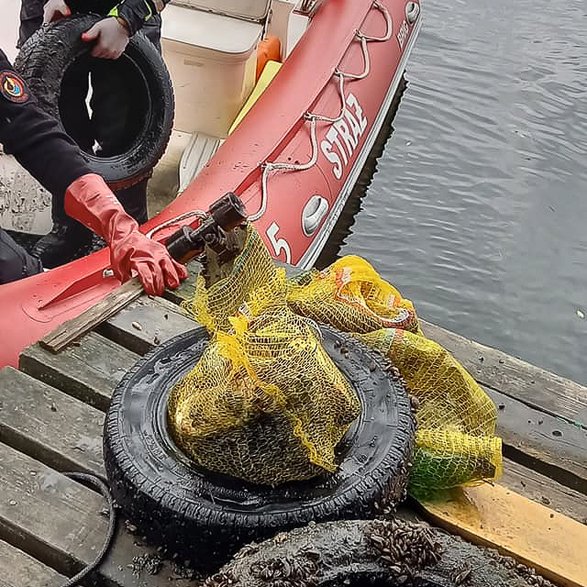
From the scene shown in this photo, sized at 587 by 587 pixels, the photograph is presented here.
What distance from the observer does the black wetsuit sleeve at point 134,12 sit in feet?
11.9

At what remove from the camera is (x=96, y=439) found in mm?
2002

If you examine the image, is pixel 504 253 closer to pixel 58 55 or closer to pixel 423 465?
pixel 58 55

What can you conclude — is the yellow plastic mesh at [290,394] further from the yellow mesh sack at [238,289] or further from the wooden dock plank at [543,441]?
the wooden dock plank at [543,441]

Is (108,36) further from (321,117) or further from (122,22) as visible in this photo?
(321,117)

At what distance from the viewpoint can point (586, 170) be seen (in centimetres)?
606

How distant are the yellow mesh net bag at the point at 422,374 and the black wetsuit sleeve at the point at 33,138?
3.20 ft

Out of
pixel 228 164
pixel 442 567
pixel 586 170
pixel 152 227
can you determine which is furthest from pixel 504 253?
pixel 442 567

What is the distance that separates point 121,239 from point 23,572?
4.32 feet

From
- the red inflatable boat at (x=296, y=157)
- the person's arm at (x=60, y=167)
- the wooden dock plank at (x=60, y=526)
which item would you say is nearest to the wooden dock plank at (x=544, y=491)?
the wooden dock plank at (x=60, y=526)

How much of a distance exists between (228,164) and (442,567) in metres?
2.59

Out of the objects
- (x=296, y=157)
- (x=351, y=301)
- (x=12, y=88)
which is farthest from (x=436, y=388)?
(x=296, y=157)

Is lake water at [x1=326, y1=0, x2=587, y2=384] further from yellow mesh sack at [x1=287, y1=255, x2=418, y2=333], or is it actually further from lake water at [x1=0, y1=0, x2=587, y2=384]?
yellow mesh sack at [x1=287, y1=255, x2=418, y2=333]

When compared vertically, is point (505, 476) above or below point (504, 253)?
above

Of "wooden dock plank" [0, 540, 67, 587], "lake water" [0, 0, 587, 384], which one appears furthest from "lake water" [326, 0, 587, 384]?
"wooden dock plank" [0, 540, 67, 587]
